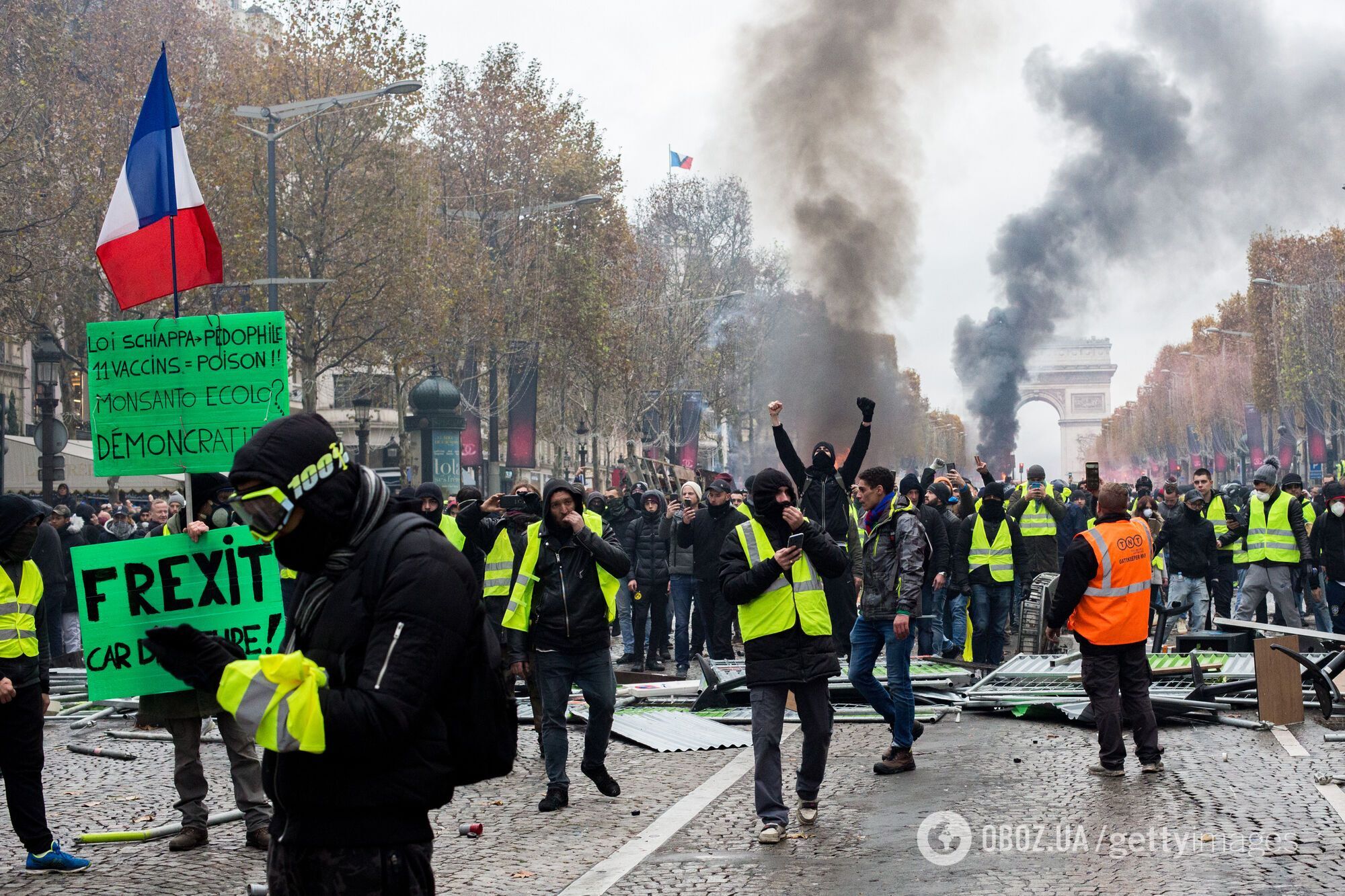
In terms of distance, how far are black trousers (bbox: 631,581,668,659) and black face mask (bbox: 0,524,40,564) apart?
942 centimetres

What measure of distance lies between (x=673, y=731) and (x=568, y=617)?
2565mm

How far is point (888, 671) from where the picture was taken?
9.07 meters

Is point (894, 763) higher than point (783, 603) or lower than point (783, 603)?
lower

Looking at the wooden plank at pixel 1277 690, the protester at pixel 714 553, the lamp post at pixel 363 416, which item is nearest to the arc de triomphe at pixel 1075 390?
the lamp post at pixel 363 416

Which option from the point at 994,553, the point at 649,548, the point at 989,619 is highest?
the point at 649,548

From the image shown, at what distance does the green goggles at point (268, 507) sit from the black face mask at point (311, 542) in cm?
3

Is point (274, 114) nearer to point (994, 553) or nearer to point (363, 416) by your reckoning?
point (363, 416)

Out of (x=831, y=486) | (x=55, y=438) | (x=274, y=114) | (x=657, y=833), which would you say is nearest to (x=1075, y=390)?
(x=274, y=114)

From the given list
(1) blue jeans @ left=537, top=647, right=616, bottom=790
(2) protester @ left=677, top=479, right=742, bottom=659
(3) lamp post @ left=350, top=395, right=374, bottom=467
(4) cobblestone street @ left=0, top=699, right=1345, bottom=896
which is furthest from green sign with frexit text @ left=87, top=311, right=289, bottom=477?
(3) lamp post @ left=350, top=395, right=374, bottom=467

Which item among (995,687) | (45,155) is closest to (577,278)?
(45,155)

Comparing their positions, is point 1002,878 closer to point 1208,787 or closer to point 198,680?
point 1208,787

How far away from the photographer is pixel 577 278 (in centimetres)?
4775

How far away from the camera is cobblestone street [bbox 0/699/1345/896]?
6.21 meters

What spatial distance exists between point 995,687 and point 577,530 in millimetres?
4728
